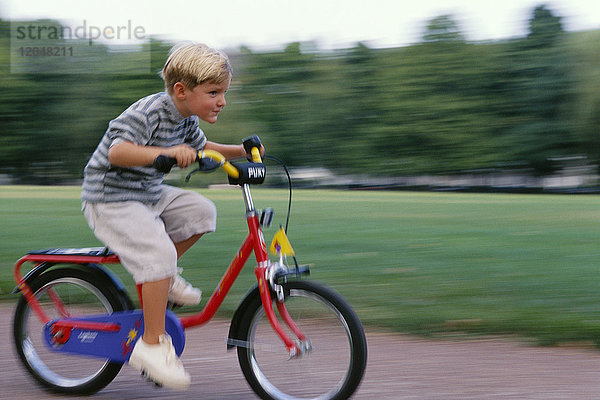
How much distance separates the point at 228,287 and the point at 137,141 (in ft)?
2.32

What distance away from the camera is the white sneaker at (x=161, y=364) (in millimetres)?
3445

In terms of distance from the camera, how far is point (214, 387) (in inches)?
154

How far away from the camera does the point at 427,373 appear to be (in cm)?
413

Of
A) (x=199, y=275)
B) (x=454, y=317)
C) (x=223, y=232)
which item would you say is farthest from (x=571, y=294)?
(x=223, y=232)

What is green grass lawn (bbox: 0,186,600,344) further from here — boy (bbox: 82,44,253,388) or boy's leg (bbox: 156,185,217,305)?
boy (bbox: 82,44,253,388)

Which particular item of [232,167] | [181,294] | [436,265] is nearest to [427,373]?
[181,294]

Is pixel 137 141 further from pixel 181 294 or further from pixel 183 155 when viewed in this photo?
pixel 181 294

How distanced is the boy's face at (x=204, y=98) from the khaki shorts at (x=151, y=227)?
437mm

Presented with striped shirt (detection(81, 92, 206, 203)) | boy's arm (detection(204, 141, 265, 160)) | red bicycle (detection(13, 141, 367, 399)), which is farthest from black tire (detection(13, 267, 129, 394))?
boy's arm (detection(204, 141, 265, 160))

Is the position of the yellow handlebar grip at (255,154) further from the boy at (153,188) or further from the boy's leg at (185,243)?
A: the boy's leg at (185,243)

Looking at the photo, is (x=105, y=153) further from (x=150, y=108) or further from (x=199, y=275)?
(x=199, y=275)

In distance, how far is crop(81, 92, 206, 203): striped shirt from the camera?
133 inches

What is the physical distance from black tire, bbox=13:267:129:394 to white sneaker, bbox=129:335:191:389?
0.97 feet
